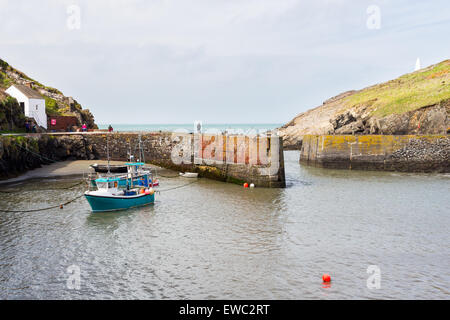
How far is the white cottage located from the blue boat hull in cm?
3161

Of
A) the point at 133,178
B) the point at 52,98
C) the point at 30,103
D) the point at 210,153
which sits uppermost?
the point at 52,98

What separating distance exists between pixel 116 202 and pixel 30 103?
32.2m

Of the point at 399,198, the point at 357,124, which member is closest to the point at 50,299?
the point at 399,198

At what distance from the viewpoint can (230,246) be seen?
16531 millimetres

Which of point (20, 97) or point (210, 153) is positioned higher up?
point (20, 97)

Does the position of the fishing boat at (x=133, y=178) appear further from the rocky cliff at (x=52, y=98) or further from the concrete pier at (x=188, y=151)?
the rocky cliff at (x=52, y=98)

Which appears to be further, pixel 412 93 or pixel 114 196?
→ pixel 412 93

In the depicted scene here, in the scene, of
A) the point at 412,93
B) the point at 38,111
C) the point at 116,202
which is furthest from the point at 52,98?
the point at 412,93

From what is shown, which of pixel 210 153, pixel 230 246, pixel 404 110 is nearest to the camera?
pixel 230 246

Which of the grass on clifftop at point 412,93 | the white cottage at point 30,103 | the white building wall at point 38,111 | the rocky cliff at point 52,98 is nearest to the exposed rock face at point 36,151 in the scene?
the white building wall at point 38,111

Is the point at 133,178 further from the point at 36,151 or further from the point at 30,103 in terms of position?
the point at 30,103
